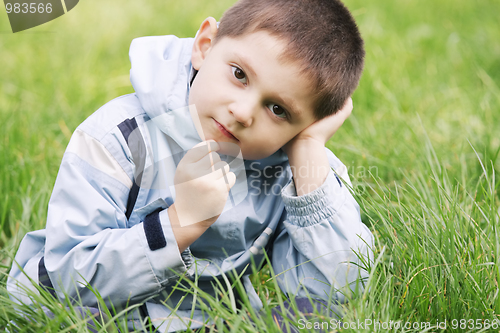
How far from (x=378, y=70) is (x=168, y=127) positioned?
7.42ft

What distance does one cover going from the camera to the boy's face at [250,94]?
1.38 metres

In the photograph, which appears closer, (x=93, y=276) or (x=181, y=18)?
(x=93, y=276)

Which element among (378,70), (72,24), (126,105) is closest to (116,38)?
(72,24)

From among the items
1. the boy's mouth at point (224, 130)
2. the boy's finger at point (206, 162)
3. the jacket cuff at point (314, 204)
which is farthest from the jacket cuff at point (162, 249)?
the jacket cuff at point (314, 204)

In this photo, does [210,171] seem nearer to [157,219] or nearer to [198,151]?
[198,151]

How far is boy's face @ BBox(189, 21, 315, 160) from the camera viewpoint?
1.38 meters

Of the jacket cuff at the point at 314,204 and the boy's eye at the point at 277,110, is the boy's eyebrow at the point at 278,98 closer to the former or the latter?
the boy's eye at the point at 277,110

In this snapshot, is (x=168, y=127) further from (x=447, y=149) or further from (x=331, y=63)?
(x=447, y=149)

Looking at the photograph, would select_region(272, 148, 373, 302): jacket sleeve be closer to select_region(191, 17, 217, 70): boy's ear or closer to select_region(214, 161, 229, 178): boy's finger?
select_region(214, 161, 229, 178): boy's finger

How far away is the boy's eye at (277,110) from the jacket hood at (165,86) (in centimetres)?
25

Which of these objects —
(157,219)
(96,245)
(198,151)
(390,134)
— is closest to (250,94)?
(198,151)

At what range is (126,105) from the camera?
1.52m

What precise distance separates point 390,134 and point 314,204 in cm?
116

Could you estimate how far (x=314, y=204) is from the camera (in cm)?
156
